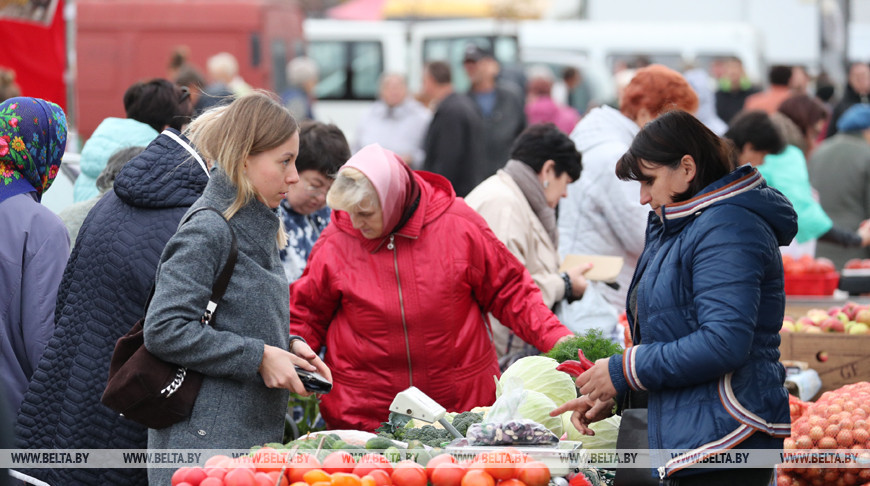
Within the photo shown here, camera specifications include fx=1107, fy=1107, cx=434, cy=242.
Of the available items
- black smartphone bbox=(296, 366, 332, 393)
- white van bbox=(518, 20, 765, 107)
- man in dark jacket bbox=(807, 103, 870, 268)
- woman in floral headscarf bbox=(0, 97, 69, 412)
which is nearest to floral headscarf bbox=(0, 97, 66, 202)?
woman in floral headscarf bbox=(0, 97, 69, 412)

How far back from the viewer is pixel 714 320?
2.95m

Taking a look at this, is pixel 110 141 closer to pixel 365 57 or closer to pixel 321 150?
pixel 321 150

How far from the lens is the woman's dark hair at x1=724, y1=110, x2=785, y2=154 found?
22.6 feet

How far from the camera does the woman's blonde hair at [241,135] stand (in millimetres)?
3307

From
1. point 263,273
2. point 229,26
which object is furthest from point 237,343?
point 229,26

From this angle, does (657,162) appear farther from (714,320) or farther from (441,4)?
(441,4)

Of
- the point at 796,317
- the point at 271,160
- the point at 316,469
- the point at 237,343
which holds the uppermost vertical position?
the point at 271,160

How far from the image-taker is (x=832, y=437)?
4176mm

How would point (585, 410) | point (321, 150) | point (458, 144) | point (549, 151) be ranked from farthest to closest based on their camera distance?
point (458, 144) < point (549, 151) < point (321, 150) < point (585, 410)

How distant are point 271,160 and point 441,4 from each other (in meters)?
20.0

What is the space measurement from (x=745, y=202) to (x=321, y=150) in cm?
239

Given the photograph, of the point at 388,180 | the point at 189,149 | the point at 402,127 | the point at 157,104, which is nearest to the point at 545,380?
the point at 388,180

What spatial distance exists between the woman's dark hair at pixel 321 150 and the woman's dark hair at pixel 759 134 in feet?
9.60

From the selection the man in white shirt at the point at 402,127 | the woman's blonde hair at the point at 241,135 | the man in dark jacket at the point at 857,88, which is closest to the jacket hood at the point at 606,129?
the woman's blonde hair at the point at 241,135
